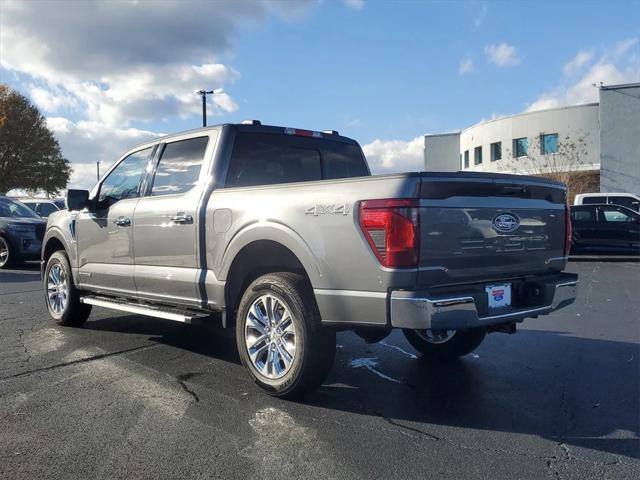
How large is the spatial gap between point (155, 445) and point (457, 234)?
2.20 m

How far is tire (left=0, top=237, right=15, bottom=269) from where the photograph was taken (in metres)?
12.8

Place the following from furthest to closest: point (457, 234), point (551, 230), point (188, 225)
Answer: point (188, 225) → point (551, 230) → point (457, 234)

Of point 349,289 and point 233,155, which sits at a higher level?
point 233,155

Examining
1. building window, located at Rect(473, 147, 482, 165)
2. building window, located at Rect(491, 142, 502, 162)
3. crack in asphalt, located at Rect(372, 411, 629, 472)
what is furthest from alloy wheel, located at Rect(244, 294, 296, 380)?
building window, located at Rect(473, 147, 482, 165)

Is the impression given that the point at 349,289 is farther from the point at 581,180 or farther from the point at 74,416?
the point at 581,180

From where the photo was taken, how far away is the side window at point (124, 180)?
5.64 m

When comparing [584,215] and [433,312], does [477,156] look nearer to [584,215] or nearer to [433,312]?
[584,215]

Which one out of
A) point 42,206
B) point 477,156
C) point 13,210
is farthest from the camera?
point 477,156

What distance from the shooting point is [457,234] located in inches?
141

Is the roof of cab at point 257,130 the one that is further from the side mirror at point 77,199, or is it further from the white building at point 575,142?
the white building at point 575,142

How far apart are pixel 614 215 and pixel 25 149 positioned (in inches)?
1562

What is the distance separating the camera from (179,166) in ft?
16.9

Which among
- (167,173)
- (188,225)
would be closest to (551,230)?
(188,225)

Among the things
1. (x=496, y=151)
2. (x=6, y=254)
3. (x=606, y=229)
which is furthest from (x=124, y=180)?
(x=496, y=151)
